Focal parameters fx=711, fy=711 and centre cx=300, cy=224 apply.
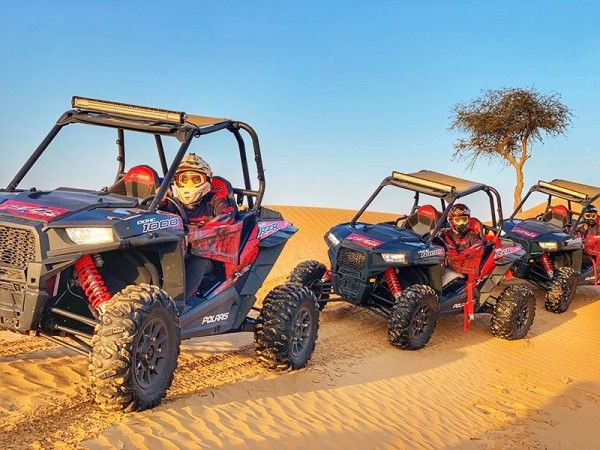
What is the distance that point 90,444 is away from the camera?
4113 millimetres

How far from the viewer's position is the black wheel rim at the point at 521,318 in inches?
404

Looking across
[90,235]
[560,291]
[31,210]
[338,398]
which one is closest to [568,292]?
[560,291]

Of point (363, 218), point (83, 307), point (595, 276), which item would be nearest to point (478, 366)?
point (83, 307)

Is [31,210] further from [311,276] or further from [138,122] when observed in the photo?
[311,276]

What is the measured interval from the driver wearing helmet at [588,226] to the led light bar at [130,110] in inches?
468

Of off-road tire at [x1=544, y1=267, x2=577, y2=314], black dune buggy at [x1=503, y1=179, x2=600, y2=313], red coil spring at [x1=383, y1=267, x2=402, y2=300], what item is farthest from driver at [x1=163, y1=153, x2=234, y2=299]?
off-road tire at [x1=544, y1=267, x2=577, y2=314]

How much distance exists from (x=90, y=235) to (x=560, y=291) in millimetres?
10274

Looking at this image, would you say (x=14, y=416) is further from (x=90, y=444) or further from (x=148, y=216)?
(x=148, y=216)

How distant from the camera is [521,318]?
10359mm

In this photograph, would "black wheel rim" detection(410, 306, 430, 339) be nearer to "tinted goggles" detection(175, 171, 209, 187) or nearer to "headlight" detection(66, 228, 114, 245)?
"tinted goggles" detection(175, 171, 209, 187)

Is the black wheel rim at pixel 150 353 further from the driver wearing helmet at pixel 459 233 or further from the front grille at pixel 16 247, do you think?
the driver wearing helmet at pixel 459 233

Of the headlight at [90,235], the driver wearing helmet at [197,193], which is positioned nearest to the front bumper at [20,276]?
the headlight at [90,235]

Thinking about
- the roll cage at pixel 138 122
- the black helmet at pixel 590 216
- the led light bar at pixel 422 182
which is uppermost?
the roll cage at pixel 138 122

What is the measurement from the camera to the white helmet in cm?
611
